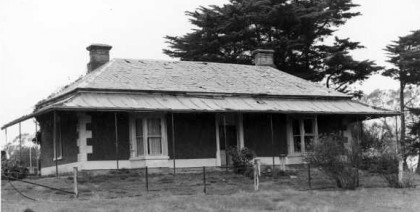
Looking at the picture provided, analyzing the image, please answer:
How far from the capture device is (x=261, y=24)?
41.3m

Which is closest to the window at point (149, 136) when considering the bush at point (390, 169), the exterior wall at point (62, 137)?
the exterior wall at point (62, 137)

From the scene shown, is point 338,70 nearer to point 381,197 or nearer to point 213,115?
point 213,115

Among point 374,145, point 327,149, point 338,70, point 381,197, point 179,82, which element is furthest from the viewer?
point 338,70

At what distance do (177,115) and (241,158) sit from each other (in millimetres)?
2660

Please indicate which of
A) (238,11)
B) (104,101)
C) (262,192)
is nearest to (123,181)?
(104,101)

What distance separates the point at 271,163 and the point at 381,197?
8061 mm

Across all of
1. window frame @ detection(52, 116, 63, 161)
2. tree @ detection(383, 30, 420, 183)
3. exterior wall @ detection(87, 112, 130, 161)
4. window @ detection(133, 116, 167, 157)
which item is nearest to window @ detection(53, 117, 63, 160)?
window frame @ detection(52, 116, 63, 161)

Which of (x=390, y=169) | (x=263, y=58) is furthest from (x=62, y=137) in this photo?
(x=263, y=58)

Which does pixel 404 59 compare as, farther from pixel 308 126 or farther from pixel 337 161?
pixel 337 161

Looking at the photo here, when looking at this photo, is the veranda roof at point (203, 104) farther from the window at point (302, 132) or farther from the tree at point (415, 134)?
the tree at point (415, 134)

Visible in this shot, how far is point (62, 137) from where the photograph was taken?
2444cm

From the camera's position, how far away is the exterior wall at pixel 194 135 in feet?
79.7

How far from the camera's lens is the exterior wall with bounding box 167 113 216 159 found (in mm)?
24284

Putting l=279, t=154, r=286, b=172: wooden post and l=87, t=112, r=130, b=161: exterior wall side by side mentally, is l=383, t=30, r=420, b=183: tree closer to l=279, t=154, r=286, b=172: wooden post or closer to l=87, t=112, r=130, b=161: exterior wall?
l=279, t=154, r=286, b=172: wooden post
